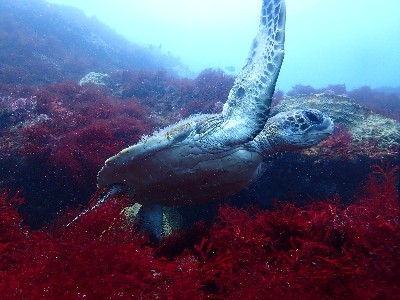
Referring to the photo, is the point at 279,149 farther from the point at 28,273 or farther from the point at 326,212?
the point at 28,273

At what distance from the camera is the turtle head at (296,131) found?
13.0 ft

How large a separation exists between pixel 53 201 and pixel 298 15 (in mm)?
134260

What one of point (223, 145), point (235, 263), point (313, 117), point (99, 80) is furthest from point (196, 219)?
point (99, 80)

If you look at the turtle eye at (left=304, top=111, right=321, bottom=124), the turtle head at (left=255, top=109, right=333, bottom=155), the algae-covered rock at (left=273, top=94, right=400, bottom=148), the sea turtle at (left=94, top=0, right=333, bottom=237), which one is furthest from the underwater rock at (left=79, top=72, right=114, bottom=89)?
the turtle eye at (left=304, top=111, right=321, bottom=124)

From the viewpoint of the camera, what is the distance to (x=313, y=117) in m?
4.01

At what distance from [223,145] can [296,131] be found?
1256mm

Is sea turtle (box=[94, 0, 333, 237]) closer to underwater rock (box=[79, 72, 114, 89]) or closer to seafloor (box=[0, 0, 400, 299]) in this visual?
seafloor (box=[0, 0, 400, 299])

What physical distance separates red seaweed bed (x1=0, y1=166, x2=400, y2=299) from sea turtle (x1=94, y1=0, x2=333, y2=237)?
972mm

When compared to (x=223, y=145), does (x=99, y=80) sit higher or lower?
lower

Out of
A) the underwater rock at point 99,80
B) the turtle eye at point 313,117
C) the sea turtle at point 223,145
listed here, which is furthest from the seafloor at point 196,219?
the underwater rock at point 99,80

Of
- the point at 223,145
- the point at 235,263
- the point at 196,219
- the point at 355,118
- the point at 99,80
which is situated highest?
the point at 223,145

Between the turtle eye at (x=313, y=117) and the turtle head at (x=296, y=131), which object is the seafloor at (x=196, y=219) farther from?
the turtle eye at (x=313, y=117)

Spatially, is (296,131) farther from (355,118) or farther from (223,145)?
(355,118)

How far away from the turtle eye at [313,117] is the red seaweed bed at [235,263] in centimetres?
154
